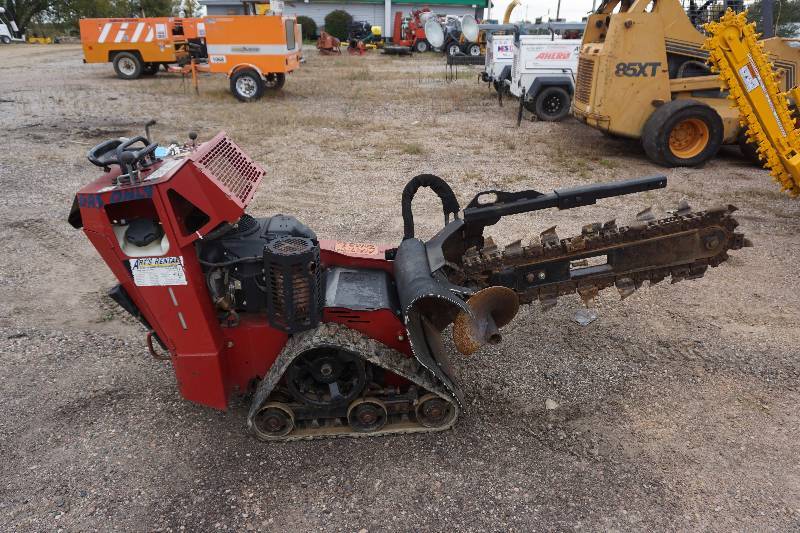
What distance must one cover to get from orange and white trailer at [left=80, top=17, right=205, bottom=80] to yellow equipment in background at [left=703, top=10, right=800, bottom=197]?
17.1 metres

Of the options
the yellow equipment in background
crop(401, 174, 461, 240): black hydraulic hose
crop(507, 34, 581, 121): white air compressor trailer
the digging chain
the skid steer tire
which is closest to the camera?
the digging chain

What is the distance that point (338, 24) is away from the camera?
45844 mm

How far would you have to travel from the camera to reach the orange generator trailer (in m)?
15.7

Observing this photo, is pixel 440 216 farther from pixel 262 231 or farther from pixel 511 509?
pixel 511 509

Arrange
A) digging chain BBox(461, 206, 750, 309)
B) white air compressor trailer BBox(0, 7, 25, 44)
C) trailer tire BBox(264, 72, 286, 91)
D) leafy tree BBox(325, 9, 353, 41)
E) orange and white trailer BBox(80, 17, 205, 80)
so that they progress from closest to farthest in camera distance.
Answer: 1. digging chain BBox(461, 206, 750, 309)
2. trailer tire BBox(264, 72, 286, 91)
3. orange and white trailer BBox(80, 17, 205, 80)
4. white air compressor trailer BBox(0, 7, 25, 44)
5. leafy tree BBox(325, 9, 353, 41)

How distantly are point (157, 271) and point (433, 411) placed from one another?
171cm

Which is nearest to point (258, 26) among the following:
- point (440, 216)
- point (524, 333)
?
point (440, 216)

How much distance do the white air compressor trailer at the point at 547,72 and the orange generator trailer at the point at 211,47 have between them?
21.8 feet

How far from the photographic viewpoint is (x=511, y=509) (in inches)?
119

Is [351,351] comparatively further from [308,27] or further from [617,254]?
[308,27]

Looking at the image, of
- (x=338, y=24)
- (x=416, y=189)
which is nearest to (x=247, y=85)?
(x=416, y=189)

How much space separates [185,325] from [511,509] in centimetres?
199

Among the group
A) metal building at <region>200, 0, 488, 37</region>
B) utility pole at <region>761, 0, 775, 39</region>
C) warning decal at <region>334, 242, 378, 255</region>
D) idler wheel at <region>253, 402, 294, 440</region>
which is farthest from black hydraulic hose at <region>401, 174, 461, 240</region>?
metal building at <region>200, 0, 488, 37</region>

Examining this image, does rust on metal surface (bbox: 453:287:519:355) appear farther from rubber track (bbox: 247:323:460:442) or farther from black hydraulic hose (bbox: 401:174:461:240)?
black hydraulic hose (bbox: 401:174:461:240)
